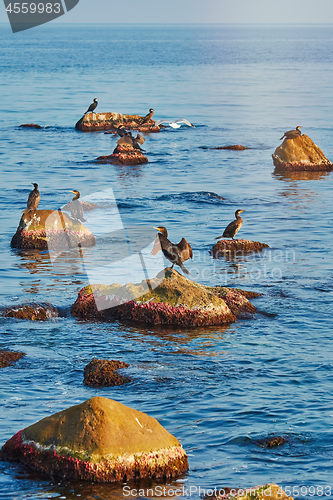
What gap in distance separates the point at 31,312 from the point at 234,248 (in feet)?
27.8

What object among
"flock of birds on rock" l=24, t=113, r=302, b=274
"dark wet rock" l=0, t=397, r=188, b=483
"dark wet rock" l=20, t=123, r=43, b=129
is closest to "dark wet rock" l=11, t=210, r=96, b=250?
"flock of birds on rock" l=24, t=113, r=302, b=274

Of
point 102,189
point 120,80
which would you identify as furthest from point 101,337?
point 120,80

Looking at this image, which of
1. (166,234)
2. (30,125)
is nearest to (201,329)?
(166,234)

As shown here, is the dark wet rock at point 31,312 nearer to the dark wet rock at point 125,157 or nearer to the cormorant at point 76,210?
the cormorant at point 76,210

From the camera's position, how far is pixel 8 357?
12.7 m

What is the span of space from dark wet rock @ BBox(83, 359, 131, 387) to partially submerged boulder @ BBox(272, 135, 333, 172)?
27.1 m

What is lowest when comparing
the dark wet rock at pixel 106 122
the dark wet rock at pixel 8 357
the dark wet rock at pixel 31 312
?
→ the dark wet rock at pixel 31 312

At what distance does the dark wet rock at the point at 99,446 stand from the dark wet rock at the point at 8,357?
3.60 metres

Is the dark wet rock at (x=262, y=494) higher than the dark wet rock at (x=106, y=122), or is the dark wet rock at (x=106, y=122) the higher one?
the dark wet rock at (x=106, y=122)

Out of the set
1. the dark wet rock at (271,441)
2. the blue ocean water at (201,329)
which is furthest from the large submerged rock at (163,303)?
the dark wet rock at (271,441)

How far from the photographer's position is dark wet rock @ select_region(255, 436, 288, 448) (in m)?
9.74

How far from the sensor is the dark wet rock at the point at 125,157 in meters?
39.5

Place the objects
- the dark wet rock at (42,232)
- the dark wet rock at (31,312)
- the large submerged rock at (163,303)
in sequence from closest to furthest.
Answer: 1. the large submerged rock at (163,303)
2. the dark wet rock at (31,312)
3. the dark wet rock at (42,232)

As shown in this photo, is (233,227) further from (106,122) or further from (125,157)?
(106,122)
